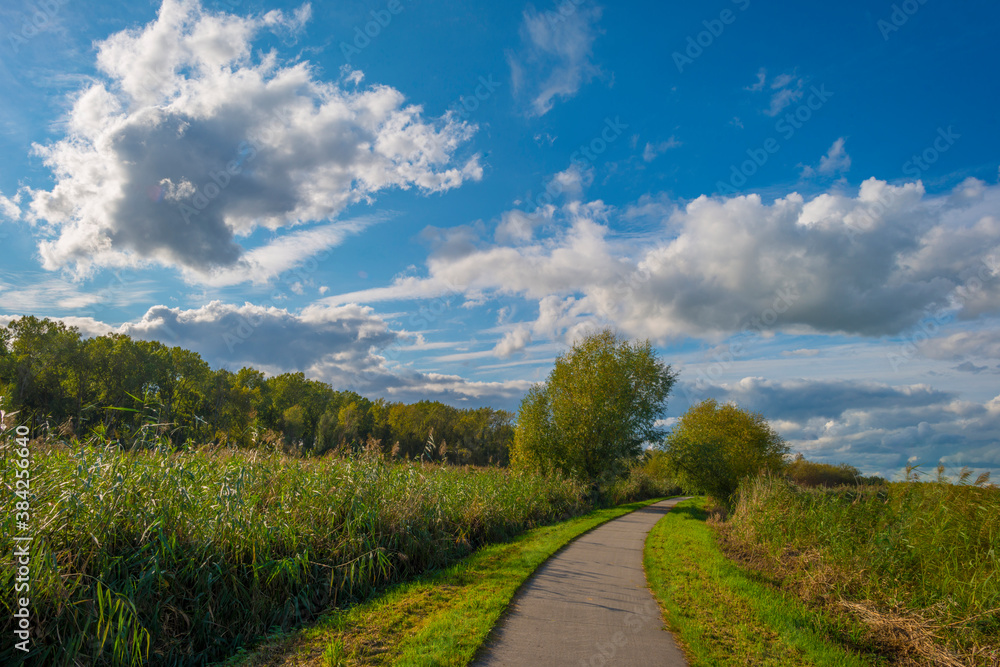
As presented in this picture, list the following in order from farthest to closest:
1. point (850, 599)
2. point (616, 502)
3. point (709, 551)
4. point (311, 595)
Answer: point (616, 502)
point (709, 551)
point (850, 599)
point (311, 595)

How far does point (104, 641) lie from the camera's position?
4.42 m

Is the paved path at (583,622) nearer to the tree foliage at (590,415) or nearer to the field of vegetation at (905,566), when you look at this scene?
the field of vegetation at (905,566)

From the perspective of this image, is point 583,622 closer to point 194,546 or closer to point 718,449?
point 194,546

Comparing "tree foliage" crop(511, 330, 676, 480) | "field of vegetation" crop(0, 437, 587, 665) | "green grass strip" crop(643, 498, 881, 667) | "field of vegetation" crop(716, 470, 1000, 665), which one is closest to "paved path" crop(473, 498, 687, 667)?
"green grass strip" crop(643, 498, 881, 667)

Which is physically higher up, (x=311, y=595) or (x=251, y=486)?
(x=251, y=486)

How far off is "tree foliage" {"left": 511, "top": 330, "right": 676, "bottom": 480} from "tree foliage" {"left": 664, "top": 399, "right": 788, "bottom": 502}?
216cm

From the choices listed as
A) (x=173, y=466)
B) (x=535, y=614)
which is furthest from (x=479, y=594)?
(x=173, y=466)

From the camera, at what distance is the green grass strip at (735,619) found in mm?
5340

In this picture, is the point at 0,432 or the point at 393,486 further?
the point at 393,486

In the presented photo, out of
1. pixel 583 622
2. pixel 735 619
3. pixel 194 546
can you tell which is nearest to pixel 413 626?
pixel 583 622

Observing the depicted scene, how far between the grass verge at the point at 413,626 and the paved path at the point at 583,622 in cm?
29

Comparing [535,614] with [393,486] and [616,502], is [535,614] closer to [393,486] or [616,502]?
[393,486]

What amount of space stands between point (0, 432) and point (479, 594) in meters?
6.32

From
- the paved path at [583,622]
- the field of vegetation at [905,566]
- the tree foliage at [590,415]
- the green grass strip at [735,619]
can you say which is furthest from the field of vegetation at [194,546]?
the tree foliage at [590,415]
